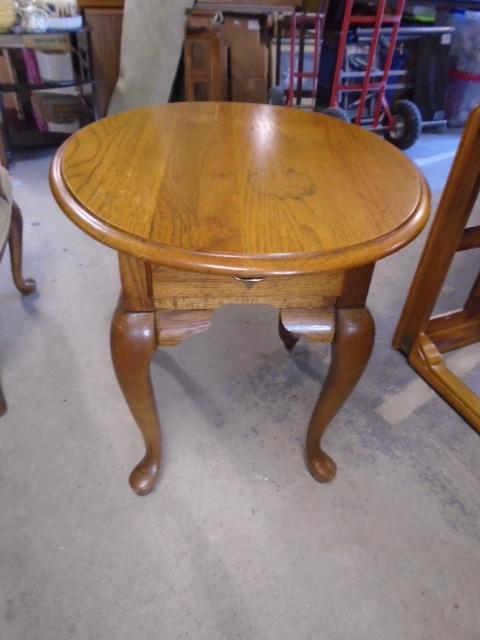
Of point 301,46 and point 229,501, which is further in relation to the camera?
point 301,46

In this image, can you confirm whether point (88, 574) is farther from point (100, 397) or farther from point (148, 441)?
point (100, 397)

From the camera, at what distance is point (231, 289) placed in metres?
0.68

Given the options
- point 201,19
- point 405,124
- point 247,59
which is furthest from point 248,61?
point 405,124

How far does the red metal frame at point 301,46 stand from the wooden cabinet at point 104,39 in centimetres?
96

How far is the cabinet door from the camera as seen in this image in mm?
2514

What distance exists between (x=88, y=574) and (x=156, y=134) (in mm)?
819

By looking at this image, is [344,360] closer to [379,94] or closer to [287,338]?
[287,338]

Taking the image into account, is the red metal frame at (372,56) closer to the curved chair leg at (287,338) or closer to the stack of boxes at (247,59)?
the stack of boxes at (247,59)

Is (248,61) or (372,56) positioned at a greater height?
(372,56)

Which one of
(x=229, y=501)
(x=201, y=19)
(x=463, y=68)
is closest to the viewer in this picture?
(x=229, y=501)

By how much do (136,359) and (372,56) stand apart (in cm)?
241

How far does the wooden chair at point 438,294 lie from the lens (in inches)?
41.1

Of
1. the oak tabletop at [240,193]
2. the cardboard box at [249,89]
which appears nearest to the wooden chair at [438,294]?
the oak tabletop at [240,193]

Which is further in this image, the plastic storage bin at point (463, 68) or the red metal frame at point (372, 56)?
the plastic storage bin at point (463, 68)
